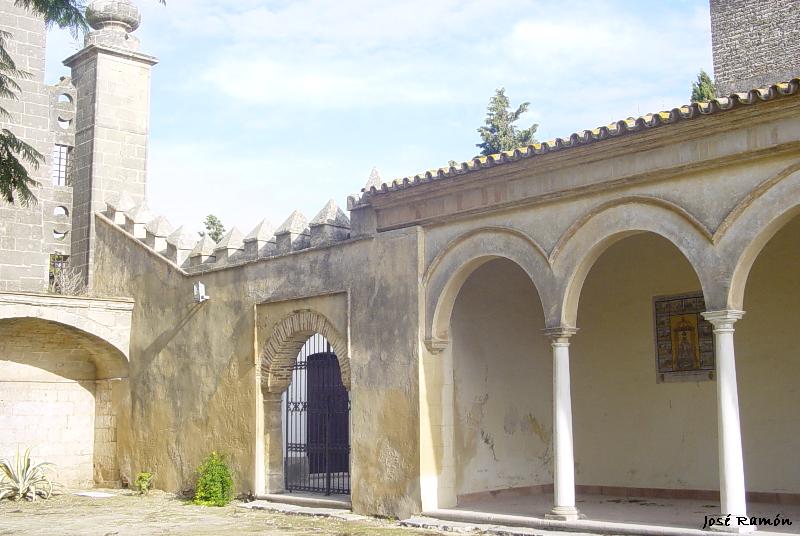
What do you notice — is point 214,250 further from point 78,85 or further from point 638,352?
point 638,352

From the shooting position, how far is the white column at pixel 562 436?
9469mm

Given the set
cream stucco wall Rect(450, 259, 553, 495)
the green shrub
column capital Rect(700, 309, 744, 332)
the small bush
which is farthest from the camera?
the small bush

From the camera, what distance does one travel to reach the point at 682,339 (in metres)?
11.5

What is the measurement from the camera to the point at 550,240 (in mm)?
9938

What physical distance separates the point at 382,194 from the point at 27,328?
6953mm

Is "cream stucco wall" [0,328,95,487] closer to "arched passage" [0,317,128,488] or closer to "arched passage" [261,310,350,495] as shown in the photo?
"arched passage" [0,317,128,488]

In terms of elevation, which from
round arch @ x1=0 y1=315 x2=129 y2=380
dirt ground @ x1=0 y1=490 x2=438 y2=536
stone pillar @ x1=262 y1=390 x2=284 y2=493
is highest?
round arch @ x1=0 y1=315 x2=129 y2=380

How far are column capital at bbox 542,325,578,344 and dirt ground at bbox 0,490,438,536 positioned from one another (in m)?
2.43

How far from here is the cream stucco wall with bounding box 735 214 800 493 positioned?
1044 centimetres

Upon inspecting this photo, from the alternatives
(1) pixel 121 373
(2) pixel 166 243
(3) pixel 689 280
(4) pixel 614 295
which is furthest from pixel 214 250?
(3) pixel 689 280

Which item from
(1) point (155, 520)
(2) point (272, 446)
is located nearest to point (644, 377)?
(2) point (272, 446)

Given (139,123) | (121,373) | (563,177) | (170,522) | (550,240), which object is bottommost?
(170,522)

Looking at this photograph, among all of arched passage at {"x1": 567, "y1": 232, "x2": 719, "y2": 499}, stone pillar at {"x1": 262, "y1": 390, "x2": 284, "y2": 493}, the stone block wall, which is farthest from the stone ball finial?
arched passage at {"x1": 567, "y1": 232, "x2": 719, "y2": 499}

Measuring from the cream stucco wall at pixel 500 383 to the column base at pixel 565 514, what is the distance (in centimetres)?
199
